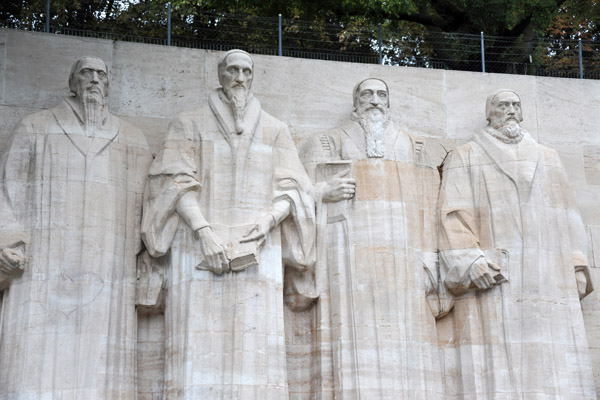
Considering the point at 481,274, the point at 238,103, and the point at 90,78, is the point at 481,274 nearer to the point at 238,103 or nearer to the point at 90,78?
the point at 238,103

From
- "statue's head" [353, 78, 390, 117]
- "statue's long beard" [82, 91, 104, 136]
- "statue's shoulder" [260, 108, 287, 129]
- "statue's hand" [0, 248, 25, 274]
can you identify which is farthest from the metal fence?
"statue's hand" [0, 248, 25, 274]

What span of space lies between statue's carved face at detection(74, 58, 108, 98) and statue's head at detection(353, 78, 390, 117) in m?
3.36

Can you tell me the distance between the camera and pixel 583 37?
2612cm

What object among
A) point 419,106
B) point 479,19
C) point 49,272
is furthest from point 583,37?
point 49,272

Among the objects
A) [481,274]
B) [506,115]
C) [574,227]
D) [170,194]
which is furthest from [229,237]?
[574,227]

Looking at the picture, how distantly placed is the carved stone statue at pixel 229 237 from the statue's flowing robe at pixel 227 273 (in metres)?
0.01

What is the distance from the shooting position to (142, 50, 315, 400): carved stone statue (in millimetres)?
15109

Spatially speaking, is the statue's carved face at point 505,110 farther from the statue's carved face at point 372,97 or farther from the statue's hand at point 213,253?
the statue's hand at point 213,253

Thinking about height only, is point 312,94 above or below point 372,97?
above

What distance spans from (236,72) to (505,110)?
374cm

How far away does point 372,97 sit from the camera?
17.0 metres

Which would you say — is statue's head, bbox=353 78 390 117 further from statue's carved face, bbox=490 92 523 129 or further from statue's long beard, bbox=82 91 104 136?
statue's long beard, bbox=82 91 104 136

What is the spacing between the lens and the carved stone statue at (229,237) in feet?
49.6

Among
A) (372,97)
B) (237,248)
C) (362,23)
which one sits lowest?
(237,248)
